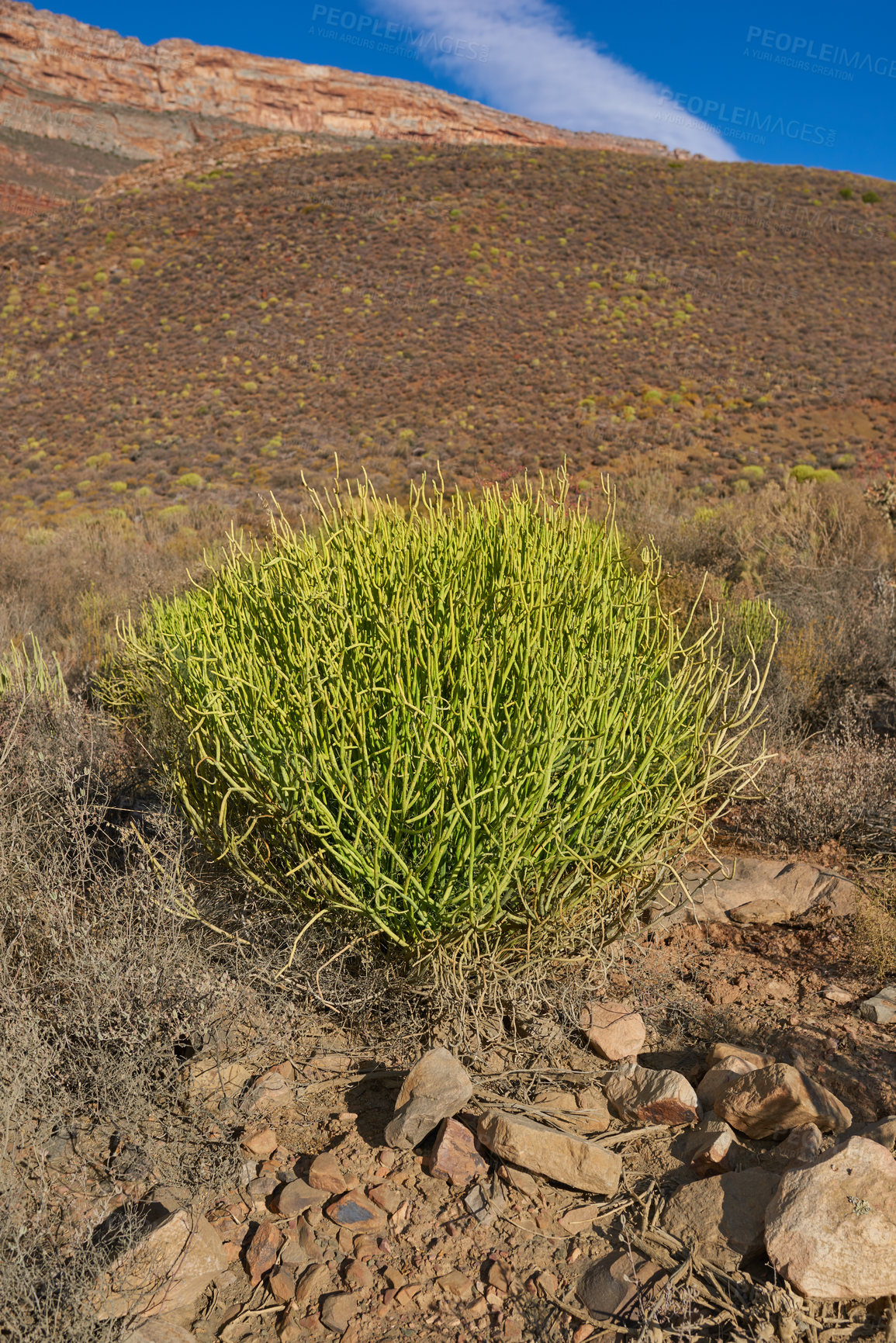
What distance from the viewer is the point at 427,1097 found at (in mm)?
1847

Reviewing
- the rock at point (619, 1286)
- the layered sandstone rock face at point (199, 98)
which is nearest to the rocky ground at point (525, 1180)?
the rock at point (619, 1286)

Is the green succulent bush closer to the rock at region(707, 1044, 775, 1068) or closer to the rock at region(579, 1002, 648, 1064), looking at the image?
the rock at region(579, 1002, 648, 1064)

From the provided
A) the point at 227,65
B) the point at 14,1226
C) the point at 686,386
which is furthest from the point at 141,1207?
the point at 227,65

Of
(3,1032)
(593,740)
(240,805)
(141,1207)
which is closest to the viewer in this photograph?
(141,1207)

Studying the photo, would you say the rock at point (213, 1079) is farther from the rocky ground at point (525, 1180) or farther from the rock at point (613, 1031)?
the rock at point (613, 1031)

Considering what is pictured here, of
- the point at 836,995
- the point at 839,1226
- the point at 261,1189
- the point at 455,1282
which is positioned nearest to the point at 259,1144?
the point at 261,1189

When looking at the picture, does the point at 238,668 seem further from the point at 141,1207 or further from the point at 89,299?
the point at 89,299

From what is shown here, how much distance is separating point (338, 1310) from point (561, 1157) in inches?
20.5

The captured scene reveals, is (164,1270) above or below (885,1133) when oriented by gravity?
below

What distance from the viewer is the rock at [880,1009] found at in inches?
89.4

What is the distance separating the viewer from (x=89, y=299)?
1008 inches

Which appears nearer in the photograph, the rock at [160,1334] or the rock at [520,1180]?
the rock at [160,1334]

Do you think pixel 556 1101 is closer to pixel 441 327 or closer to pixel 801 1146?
pixel 801 1146

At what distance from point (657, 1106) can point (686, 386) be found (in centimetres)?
2057
